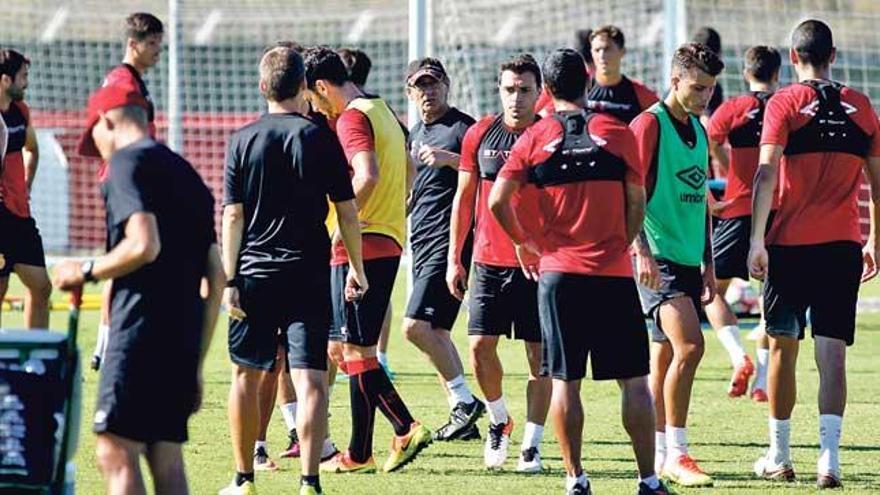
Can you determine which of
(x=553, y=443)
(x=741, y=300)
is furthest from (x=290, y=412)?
(x=741, y=300)

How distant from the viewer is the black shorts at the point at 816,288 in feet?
30.2

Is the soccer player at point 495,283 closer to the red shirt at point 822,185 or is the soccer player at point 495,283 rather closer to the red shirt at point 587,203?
the red shirt at point 587,203

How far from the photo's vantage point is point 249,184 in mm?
8523

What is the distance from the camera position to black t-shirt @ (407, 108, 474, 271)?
35.5 ft

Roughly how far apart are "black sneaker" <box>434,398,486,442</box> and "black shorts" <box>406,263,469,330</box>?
0.46m

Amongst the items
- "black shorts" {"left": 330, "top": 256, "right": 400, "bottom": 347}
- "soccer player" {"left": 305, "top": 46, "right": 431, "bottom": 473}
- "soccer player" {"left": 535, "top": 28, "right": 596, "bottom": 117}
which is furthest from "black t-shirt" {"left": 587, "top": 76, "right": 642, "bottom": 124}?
"black shorts" {"left": 330, "top": 256, "right": 400, "bottom": 347}

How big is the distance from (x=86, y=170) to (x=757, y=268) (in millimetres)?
19008

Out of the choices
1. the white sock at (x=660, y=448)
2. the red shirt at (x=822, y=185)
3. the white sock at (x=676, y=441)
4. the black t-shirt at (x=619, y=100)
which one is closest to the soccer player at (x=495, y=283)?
the white sock at (x=660, y=448)

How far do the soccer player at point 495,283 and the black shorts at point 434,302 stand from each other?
1.97 ft

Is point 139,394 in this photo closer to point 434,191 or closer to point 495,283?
point 495,283

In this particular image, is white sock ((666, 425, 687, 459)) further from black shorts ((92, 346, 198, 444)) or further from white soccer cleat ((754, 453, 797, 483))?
black shorts ((92, 346, 198, 444))

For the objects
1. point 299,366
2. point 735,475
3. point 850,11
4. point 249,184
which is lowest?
point 735,475

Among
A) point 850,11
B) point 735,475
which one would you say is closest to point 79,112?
point 850,11

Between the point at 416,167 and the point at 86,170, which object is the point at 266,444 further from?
the point at 86,170
